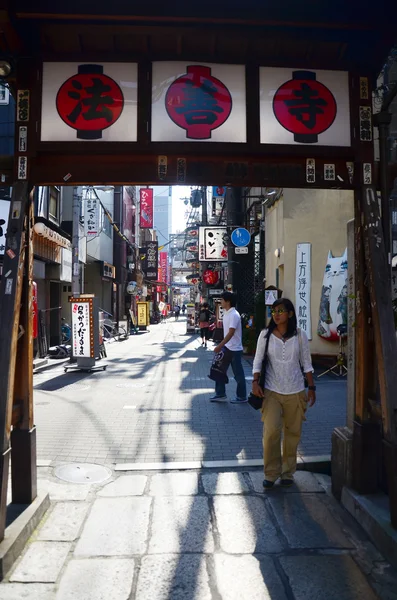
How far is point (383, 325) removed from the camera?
394 centimetres

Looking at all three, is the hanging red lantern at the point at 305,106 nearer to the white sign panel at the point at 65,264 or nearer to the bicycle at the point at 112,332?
the white sign panel at the point at 65,264

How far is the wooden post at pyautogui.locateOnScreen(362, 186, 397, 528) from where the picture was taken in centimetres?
366

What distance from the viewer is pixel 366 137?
4.63m

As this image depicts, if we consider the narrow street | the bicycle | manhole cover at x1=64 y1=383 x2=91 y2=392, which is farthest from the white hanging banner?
the narrow street

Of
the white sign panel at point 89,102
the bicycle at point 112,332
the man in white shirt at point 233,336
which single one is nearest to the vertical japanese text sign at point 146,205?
the bicycle at point 112,332

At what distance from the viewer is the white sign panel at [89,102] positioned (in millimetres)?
4516

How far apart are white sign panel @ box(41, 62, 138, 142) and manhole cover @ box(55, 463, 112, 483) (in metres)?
3.69

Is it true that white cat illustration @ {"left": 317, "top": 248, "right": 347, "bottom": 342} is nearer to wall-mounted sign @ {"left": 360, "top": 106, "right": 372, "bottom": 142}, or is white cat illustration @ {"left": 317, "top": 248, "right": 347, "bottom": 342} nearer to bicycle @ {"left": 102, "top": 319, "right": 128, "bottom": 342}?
wall-mounted sign @ {"left": 360, "top": 106, "right": 372, "bottom": 142}

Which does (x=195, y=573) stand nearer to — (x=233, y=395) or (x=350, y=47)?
(x=350, y=47)

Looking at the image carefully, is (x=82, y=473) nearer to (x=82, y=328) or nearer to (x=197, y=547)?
(x=197, y=547)

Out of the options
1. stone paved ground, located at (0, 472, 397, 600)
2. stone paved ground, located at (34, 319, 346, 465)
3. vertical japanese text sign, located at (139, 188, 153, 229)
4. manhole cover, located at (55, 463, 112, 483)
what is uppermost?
vertical japanese text sign, located at (139, 188, 153, 229)

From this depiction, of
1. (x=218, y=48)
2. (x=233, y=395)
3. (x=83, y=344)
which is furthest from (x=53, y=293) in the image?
(x=218, y=48)

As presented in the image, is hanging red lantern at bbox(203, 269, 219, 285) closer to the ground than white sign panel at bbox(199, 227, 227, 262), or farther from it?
closer to the ground

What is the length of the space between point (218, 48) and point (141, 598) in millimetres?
4759
